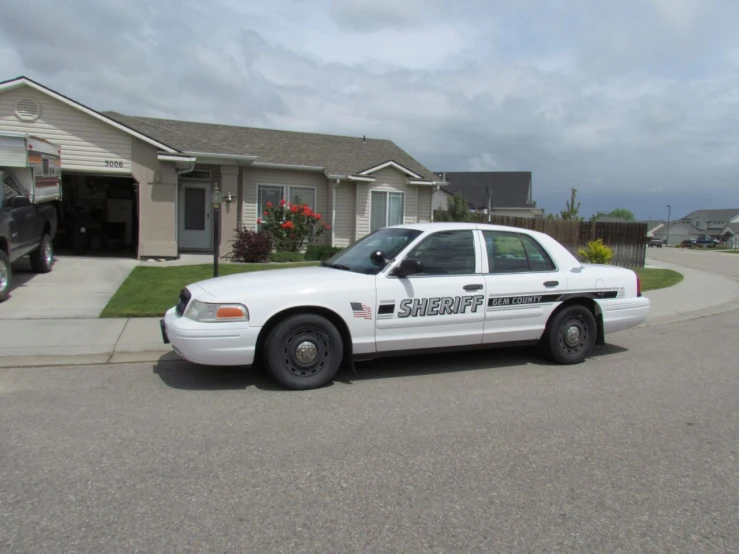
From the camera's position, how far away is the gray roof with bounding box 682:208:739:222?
105812 mm

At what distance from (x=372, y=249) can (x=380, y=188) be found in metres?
14.2

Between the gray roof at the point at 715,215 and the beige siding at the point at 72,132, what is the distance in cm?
11218

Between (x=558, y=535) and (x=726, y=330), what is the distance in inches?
321

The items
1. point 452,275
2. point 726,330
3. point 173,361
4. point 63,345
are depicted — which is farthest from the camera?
point 726,330

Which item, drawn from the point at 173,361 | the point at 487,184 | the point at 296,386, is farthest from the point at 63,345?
the point at 487,184

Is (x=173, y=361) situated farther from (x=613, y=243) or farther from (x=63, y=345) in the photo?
(x=613, y=243)

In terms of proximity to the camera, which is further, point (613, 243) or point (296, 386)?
point (613, 243)

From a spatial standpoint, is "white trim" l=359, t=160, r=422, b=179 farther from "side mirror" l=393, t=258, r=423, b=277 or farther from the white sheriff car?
"side mirror" l=393, t=258, r=423, b=277

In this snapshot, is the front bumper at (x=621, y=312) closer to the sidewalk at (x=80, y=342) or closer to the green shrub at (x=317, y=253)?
the sidewalk at (x=80, y=342)

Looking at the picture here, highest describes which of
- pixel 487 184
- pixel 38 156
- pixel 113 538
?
pixel 487 184

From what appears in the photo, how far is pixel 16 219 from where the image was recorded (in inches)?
400

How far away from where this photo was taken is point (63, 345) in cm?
736

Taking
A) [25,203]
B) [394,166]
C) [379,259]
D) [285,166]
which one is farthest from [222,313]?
[394,166]

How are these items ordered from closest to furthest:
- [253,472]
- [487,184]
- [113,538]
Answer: [113,538] → [253,472] → [487,184]
